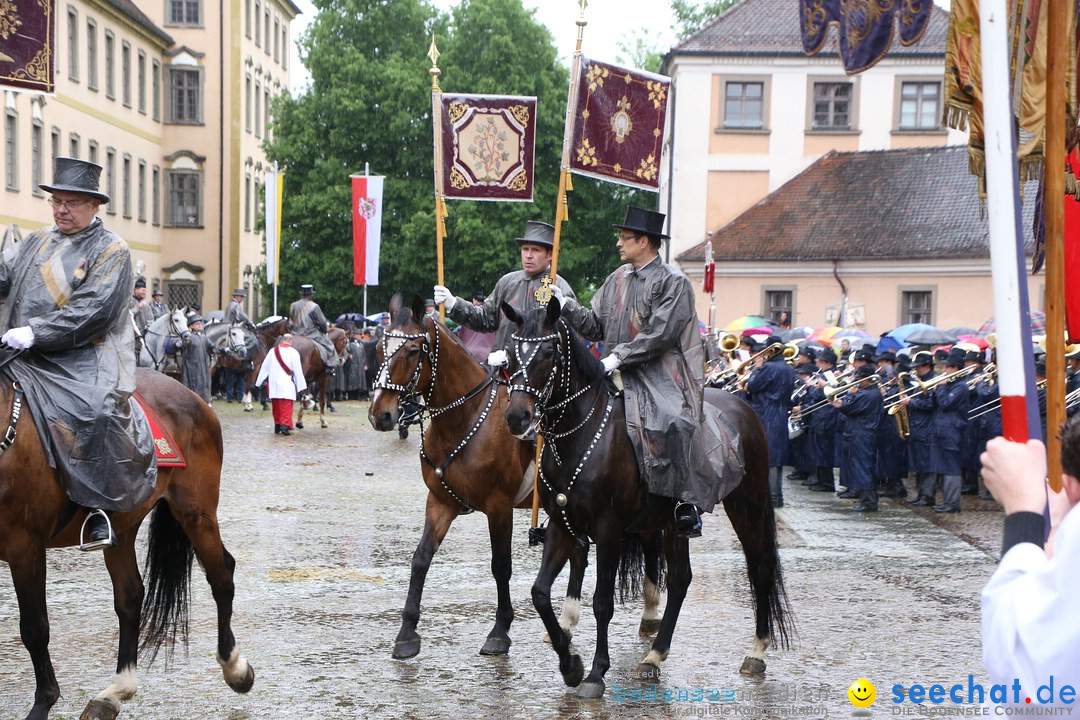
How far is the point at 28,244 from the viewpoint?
245 inches

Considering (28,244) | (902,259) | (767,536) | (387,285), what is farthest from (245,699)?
(387,285)

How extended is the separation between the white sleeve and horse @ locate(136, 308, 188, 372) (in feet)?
72.3

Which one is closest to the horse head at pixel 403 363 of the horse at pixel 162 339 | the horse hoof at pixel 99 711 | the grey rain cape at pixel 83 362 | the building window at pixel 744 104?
the grey rain cape at pixel 83 362

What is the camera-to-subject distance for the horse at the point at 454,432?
8008mm

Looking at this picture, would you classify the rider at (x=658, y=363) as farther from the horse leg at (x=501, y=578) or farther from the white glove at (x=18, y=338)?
the white glove at (x=18, y=338)

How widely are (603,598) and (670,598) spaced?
77 cm

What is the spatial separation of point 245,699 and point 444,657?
1.34 metres

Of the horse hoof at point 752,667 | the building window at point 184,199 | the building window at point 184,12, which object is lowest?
the horse hoof at point 752,667

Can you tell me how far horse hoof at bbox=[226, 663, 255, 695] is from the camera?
6.62m

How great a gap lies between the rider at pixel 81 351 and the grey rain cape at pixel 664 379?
2385 mm

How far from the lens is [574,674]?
22.7ft

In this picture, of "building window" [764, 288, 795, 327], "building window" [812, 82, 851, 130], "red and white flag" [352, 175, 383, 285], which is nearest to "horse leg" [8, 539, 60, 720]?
"red and white flag" [352, 175, 383, 285]

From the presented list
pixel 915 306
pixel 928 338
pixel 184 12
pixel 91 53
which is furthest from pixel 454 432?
pixel 184 12

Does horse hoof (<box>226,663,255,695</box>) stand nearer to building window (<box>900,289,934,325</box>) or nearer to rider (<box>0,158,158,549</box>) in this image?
rider (<box>0,158,158,549</box>)
